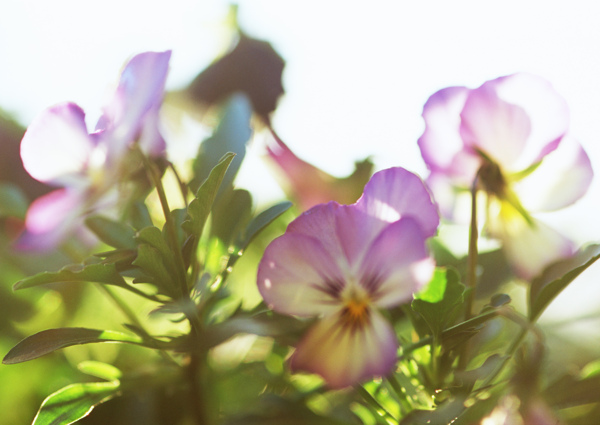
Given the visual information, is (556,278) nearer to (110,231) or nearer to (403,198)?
(403,198)

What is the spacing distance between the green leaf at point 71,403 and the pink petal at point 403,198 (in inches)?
11.2

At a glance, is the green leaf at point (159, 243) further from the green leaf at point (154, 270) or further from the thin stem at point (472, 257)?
the thin stem at point (472, 257)

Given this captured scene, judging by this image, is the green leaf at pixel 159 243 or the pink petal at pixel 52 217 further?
the pink petal at pixel 52 217

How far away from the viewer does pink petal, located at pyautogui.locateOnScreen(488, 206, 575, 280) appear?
489 millimetres

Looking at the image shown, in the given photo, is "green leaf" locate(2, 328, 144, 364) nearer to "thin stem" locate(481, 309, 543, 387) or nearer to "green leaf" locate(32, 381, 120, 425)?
"green leaf" locate(32, 381, 120, 425)

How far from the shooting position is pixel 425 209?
35 centimetres

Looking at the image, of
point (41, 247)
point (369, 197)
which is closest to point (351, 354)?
point (369, 197)

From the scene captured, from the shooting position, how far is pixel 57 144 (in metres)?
0.47

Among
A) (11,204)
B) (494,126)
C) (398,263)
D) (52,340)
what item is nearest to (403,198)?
(398,263)

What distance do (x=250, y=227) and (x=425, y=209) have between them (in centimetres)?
18

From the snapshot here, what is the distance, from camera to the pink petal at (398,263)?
0.33 m

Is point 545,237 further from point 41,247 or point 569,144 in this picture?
point 41,247

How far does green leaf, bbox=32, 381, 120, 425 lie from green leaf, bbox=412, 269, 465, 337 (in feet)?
0.90

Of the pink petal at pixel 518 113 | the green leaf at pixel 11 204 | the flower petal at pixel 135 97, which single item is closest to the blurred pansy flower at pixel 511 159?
the pink petal at pixel 518 113
